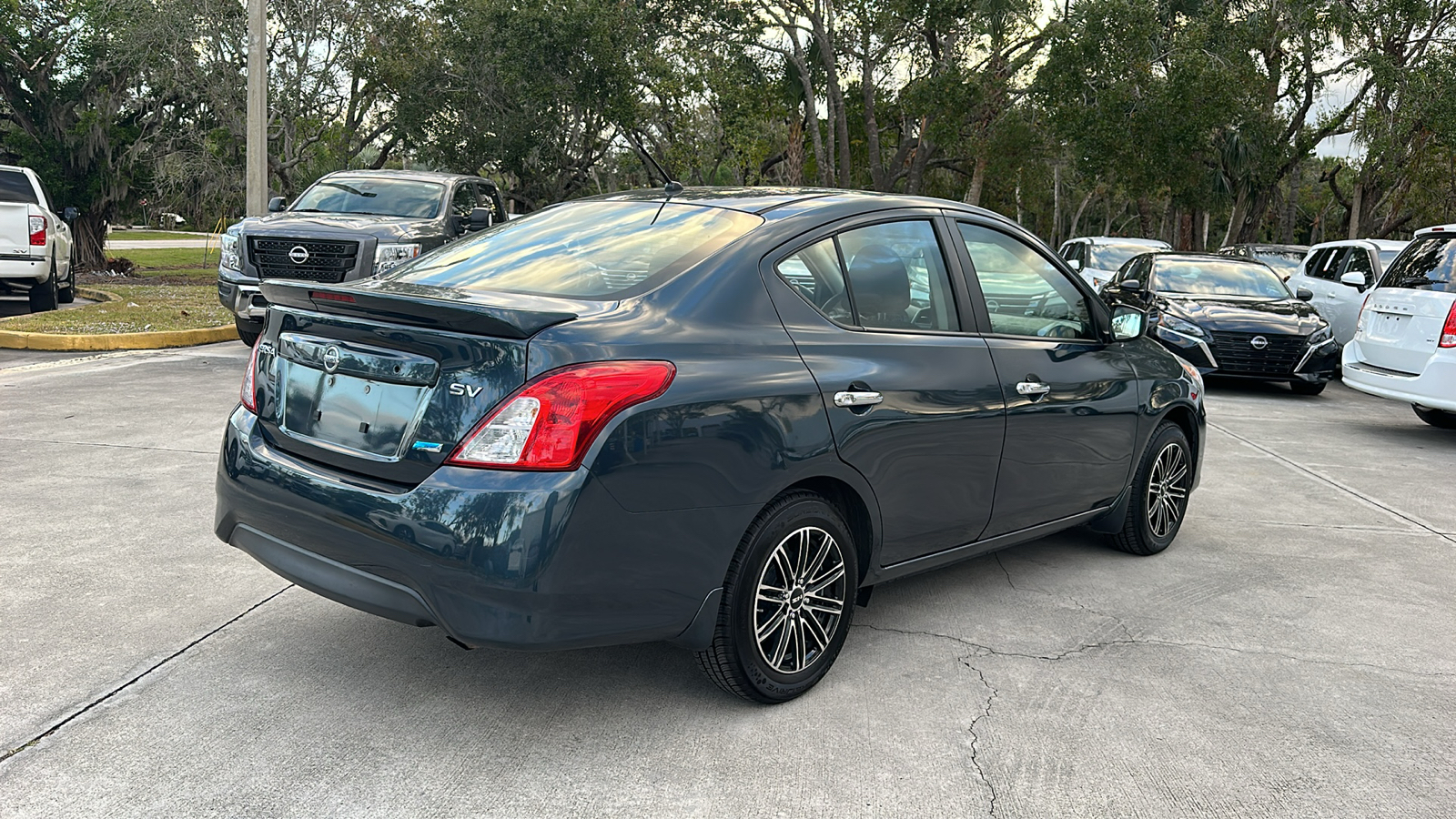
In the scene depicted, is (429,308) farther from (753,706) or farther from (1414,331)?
(1414,331)

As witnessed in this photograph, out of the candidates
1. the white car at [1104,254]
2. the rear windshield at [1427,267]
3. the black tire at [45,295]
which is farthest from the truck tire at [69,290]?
the rear windshield at [1427,267]

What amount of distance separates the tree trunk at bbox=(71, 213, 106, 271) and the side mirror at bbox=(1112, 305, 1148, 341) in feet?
83.2

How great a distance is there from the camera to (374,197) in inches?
502

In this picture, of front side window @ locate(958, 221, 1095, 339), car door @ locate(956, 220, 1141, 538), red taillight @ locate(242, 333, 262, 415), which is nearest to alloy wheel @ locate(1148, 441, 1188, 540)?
car door @ locate(956, 220, 1141, 538)

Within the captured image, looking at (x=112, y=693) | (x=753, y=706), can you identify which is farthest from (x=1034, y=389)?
(x=112, y=693)

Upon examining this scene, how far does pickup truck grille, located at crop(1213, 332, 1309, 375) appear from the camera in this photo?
39.9 feet

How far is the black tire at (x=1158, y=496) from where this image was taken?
212 inches

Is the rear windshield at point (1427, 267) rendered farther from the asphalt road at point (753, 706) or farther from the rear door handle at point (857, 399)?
the rear door handle at point (857, 399)

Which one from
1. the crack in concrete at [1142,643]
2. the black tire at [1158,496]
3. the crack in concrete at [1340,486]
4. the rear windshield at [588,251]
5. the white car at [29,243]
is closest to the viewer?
the rear windshield at [588,251]

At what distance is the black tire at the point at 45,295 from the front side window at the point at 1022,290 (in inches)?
540

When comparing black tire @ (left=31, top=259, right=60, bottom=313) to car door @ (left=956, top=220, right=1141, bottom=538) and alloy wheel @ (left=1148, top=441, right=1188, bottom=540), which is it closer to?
car door @ (left=956, top=220, right=1141, bottom=538)

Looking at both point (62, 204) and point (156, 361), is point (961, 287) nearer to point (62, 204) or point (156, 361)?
point (156, 361)

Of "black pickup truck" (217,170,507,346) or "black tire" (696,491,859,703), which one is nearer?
"black tire" (696,491,859,703)

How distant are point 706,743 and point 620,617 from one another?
509 mm
